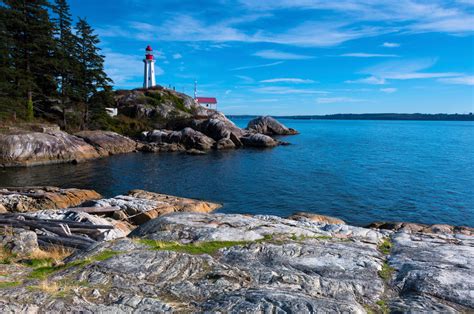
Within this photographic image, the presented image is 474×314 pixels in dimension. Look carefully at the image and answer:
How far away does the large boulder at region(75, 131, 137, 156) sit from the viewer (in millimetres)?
51375

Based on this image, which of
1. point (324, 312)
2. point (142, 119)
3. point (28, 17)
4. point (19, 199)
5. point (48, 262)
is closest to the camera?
point (324, 312)

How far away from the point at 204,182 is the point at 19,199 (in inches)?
689

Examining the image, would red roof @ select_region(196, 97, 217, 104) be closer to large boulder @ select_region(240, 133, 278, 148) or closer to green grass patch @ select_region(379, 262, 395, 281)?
large boulder @ select_region(240, 133, 278, 148)

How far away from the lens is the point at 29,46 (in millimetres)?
48531

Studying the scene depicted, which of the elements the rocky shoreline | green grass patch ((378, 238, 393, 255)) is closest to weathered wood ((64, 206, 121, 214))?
the rocky shoreline

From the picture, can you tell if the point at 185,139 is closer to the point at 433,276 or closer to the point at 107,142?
the point at 107,142

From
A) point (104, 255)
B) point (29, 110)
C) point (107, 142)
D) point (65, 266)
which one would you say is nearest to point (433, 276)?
point (104, 255)

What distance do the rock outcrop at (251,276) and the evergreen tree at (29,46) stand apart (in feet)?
153

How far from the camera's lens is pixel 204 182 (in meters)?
35.8

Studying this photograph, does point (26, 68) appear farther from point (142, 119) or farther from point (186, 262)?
point (186, 262)

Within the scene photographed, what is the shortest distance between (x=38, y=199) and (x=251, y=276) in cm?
2080

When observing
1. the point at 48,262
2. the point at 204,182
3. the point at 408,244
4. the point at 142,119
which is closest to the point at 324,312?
the point at 408,244

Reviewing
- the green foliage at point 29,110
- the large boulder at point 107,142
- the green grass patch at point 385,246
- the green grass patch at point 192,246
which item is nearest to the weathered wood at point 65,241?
the green grass patch at point 192,246

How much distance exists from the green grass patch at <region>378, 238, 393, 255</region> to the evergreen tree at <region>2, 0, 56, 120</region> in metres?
49.9
